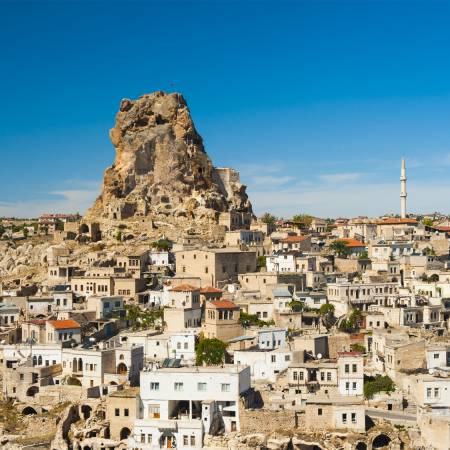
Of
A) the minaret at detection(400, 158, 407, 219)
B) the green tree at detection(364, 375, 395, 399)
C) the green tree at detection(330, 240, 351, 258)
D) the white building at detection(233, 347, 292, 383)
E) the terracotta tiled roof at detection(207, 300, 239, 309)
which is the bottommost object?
the green tree at detection(364, 375, 395, 399)

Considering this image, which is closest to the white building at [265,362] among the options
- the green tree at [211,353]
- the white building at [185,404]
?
the green tree at [211,353]

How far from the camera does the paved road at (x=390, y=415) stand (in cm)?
3659

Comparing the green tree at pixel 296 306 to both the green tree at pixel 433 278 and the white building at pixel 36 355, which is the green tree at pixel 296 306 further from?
the white building at pixel 36 355

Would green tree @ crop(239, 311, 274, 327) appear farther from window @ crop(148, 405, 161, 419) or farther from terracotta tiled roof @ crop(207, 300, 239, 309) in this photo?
window @ crop(148, 405, 161, 419)

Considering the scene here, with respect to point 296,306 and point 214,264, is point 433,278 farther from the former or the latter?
point 214,264

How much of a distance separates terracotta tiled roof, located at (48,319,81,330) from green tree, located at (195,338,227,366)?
814cm

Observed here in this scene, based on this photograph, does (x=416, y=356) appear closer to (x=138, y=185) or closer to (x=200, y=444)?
(x=200, y=444)

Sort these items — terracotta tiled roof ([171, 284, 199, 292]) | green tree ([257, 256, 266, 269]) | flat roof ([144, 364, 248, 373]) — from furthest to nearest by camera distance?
green tree ([257, 256, 266, 269])
terracotta tiled roof ([171, 284, 199, 292])
flat roof ([144, 364, 248, 373])

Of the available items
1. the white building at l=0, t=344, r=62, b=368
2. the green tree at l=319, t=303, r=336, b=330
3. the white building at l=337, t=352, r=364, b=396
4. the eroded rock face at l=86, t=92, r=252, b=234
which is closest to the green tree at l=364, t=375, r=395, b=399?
the white building at l=337, t=352, r=364, b=396

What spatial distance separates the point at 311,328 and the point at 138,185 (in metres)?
42.7

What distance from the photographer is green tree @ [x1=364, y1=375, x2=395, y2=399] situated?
128 ft

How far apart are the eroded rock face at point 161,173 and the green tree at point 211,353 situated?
127ft

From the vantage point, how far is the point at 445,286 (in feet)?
177

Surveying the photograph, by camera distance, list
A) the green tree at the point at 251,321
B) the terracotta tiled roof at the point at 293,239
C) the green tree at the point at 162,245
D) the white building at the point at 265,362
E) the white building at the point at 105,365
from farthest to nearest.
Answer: the green tree at the point at 162,245 → the terracotta tiled roof at the point at 293,239 → the green tree at the point at 251,321 → the white building at the point at 105,365 → the white building at the point at 265,362
